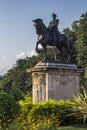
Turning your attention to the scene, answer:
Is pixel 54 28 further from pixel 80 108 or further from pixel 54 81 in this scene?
pixel 80 108

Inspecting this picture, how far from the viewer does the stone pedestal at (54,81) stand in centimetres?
1958

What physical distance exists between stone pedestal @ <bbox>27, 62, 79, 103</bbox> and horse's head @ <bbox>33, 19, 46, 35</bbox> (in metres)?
1.47

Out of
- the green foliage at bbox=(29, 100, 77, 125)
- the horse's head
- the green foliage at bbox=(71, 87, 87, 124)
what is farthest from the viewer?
the horse's head

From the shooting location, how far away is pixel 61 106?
59.6 ft

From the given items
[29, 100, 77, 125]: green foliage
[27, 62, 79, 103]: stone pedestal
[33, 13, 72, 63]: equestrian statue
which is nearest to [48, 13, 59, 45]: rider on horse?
[33, 13, 72, 63]: equestrian statue

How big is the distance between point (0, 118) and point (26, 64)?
34.2 metres

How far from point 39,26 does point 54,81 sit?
2.61 m

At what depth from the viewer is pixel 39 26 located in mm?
19562

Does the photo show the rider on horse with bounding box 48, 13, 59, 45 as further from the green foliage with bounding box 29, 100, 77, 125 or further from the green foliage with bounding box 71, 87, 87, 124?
the green foliage with bounding box 71, 87, 87, 124

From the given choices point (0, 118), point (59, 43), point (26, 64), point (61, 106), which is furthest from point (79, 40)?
point (0, 118)

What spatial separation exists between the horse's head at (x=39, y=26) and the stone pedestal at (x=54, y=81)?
1472 millimetres

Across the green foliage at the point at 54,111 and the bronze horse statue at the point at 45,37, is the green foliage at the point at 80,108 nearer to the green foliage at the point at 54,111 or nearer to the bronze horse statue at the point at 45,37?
the green foliage at the point at 54,111

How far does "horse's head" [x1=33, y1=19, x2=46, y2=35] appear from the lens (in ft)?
63.9

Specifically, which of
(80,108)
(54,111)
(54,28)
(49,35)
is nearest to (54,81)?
(54,111)
